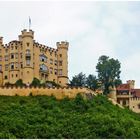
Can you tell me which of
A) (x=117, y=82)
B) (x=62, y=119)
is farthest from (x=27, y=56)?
(x=62, y=119)

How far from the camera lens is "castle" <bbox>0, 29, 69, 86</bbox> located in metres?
73.7

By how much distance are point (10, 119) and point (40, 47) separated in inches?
973

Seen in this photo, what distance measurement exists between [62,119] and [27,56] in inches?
804

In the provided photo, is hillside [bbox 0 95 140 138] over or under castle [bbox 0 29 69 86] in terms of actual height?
under

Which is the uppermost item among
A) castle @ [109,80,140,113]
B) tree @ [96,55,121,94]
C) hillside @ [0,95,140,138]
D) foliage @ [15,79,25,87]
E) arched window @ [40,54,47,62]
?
arched window @ [40,54,47,62]

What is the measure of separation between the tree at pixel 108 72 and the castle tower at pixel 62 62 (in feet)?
14.6

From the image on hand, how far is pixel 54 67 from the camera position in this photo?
76938 mm

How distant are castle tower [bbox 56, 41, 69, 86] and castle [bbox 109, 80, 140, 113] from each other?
639cm

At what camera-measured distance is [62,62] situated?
77.3 meters

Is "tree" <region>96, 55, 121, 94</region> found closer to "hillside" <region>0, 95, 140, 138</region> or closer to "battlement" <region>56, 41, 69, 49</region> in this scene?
"battlement" <region>56, 41, 69, 49</region>

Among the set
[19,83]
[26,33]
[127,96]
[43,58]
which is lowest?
[127,96]

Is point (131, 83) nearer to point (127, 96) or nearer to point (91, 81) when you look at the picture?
point (127, 96)

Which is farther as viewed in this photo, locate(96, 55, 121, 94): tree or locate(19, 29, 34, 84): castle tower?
locate(96, 55, 121, 94): tree

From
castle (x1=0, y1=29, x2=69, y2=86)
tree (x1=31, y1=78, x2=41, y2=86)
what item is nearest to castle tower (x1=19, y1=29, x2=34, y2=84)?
castle (x1=0, y1=29, x2=69, y2=86)
